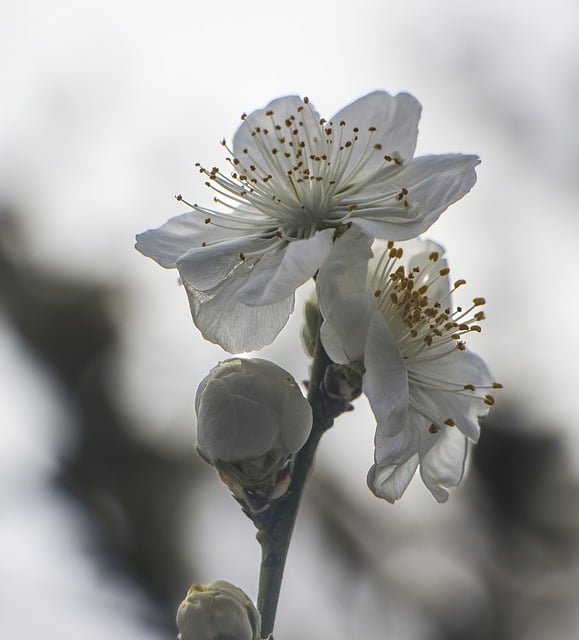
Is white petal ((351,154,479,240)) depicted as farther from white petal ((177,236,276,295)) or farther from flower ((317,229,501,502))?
white petal ((177,236,276,295))

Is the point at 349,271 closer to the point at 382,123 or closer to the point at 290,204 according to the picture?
the point at 290,204

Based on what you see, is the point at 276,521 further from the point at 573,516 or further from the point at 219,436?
the point at 573,516

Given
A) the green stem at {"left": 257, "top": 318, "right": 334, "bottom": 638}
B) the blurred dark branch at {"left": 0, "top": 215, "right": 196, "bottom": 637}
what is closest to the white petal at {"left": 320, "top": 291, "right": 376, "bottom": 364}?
the green stem at {"left": 257, "top": 318, "right": 334, "bottom": 638}

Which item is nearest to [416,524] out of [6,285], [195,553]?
[195,553]

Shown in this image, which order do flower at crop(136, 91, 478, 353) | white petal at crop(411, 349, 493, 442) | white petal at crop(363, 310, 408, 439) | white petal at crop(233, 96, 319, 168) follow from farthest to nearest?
white petal at crop(233, 96, 319, 168) → white petal at crop(411, 349, 493, 442) → flower at crop(136, 91, 478, 353) → white petal at crop(363, 310, 408, 439)

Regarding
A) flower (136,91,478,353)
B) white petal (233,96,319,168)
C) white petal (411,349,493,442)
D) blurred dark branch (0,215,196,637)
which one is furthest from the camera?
blurred dark branch (0,215,196,637)

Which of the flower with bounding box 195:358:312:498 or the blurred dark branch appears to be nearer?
the flower with bounding box 195:358:312:498

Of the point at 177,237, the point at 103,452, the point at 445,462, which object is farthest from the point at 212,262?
the point at 103,452
